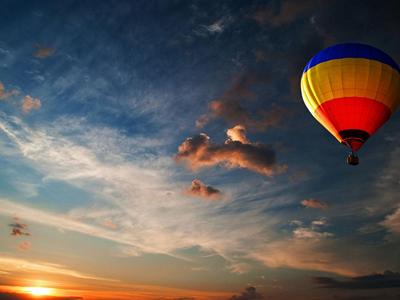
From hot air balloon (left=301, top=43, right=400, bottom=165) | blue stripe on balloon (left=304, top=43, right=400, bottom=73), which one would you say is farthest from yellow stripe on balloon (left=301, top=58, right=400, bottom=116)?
blue stripe on balloon (left=304, top=43, right=400, bottom=73)

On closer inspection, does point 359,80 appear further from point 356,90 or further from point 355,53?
point 355,53

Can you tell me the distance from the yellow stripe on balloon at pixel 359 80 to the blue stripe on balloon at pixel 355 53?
0.48 metres

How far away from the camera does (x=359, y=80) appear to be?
35.0 metres

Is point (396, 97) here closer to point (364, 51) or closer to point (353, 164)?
point (364, 51)

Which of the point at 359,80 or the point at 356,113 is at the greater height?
the point at 359,80

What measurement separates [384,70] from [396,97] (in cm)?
335

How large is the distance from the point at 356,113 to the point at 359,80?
3.33 metres

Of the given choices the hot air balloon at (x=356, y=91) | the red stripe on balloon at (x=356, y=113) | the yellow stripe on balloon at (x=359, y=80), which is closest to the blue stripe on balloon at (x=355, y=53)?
the hot air balloon at (x=356, y=91)

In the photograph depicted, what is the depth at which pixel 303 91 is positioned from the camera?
39094 millimetres

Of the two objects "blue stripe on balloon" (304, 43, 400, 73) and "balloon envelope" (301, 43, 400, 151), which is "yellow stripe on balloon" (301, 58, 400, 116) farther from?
"blue stripe on balloon" (304, 43, 400, 73)

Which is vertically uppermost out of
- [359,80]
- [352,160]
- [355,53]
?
[355,53]

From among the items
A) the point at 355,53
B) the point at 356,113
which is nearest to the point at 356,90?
the point at 356,113

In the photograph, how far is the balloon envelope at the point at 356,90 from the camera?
115 ft

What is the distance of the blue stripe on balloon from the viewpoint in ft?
117
